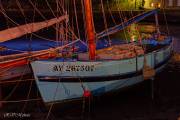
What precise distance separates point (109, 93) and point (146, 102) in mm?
2210

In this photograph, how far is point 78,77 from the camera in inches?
755

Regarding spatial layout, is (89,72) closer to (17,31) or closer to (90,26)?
(90,26)

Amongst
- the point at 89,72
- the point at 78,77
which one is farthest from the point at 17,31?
the point at 89,72

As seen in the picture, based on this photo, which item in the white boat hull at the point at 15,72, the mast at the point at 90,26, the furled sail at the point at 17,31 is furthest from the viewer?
the white boat hull at the point at 15,72

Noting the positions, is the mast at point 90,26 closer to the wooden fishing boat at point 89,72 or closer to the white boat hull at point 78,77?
the wooden fishing boat at point 89,72

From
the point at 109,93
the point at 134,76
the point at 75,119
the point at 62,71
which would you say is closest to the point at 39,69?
the point at 62,71

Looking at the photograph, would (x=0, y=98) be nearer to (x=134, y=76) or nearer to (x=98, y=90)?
(x=98, y=90)

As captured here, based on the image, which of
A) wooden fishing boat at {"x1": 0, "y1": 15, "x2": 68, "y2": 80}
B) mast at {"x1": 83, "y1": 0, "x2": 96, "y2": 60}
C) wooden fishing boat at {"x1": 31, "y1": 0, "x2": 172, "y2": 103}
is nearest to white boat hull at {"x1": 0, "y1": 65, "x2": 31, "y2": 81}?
wooden fishing boat at {"x1": 0, "y1": 15, "x2": 68, "y2": 80}

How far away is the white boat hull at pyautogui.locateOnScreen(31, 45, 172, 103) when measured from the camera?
18.7m

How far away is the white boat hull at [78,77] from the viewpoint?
1870 centimetres

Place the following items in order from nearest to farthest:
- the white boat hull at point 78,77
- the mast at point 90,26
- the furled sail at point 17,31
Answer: the furled sail at point 17,31
the white boat hull at point 78,77
the mast at point 90,26

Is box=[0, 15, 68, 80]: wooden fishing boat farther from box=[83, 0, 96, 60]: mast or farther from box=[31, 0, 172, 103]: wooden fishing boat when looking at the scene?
box=[83, 0, 96, 60]: mast

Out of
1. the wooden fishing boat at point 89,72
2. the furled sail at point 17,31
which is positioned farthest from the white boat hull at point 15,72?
the wooden fishing boat at point 89,72

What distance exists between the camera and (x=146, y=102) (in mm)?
21594
